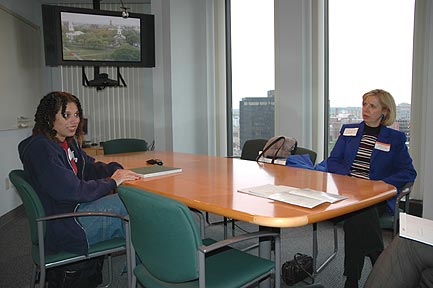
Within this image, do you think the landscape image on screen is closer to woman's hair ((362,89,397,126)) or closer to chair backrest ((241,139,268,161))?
chair backrest ((241,139,268,161))

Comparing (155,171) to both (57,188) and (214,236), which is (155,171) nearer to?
(57,188)

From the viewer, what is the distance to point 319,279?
283cm

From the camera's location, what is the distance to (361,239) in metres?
2.34

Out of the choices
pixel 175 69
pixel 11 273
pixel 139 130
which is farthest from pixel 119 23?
pixel 11 273

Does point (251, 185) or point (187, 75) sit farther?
point (187, 75)

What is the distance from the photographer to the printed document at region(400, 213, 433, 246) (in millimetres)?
1612

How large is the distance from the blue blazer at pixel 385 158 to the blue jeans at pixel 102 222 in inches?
63.9

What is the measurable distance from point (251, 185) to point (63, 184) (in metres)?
0.99

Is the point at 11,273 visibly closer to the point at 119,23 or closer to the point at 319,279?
the point at 319,279

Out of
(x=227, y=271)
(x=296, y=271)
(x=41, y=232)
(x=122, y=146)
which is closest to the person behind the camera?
(x=227, y=271)

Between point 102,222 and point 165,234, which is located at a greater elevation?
point 165,234

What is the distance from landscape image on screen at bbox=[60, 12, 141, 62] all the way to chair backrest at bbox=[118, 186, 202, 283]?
11.3 ft

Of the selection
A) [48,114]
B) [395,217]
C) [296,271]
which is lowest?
[296,271]

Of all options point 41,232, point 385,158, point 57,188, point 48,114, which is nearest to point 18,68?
point 48,114
